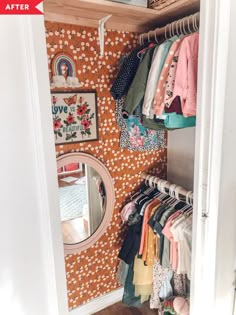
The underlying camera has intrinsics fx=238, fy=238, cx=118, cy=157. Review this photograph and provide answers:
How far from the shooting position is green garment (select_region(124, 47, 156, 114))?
141 cm

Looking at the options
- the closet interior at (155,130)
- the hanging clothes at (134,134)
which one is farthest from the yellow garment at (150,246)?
the hanging clothes at (134,134)

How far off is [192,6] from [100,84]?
71 centimetres

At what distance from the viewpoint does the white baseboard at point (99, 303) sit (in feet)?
6.18

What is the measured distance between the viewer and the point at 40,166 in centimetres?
66

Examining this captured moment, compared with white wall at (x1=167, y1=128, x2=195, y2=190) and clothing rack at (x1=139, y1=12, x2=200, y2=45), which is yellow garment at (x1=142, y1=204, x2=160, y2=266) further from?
clothing rack at (x1=139, y1=12, x2=200, y2=45)

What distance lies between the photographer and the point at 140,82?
4.66 feet

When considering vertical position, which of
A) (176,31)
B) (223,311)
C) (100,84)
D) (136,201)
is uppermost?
(176,31)

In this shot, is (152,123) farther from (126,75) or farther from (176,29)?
(176,29)

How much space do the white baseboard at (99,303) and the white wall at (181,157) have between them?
42.4 inches

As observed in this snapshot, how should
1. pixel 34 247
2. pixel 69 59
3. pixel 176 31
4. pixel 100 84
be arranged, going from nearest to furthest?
1. pixel 34 247
2. pixel 176 31
3. pixel 69 59
4. pixel 100 84

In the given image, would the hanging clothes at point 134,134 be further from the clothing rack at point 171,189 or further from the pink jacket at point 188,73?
the pink jacket at point 188,73

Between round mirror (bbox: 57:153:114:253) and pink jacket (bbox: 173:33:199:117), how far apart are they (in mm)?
785

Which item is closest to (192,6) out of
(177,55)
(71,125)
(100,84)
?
(177,55)

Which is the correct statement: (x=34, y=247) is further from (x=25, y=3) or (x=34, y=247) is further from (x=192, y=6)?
(x=192, y=6)
